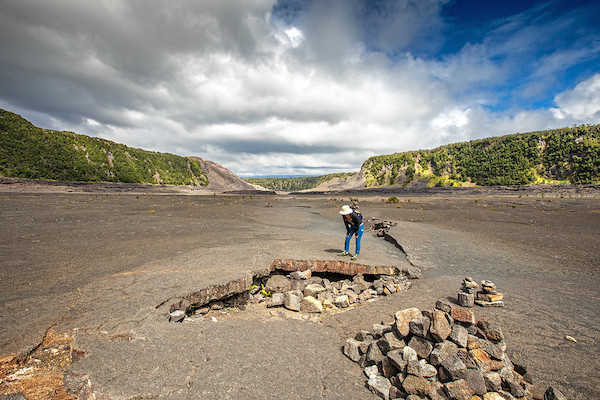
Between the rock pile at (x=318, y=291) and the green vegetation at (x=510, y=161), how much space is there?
78.4 meters

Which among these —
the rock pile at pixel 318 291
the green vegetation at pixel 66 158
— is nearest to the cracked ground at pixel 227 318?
the rock pile at pixel 318 291

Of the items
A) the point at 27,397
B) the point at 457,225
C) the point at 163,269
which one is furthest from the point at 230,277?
the point at 457,225

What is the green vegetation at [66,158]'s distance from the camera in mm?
51906

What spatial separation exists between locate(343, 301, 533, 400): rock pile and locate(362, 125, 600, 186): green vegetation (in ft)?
264

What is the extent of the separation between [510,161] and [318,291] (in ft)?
286

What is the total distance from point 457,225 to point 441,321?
17.7 meters

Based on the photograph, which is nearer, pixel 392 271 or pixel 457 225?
pixel 392 271

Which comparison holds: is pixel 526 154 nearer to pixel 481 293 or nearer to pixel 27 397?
pixel 481 293

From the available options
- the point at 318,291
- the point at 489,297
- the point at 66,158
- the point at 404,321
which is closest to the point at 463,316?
the point at 404,321

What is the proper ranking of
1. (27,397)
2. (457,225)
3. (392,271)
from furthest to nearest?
1. (457,225)
2. (392,271)
3. (27,397)

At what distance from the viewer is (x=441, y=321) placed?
358cm

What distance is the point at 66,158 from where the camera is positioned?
59219 mm

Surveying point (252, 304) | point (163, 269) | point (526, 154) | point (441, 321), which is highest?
point (526, 154)

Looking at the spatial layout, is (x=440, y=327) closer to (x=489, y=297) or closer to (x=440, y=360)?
(x=440, y=360)
